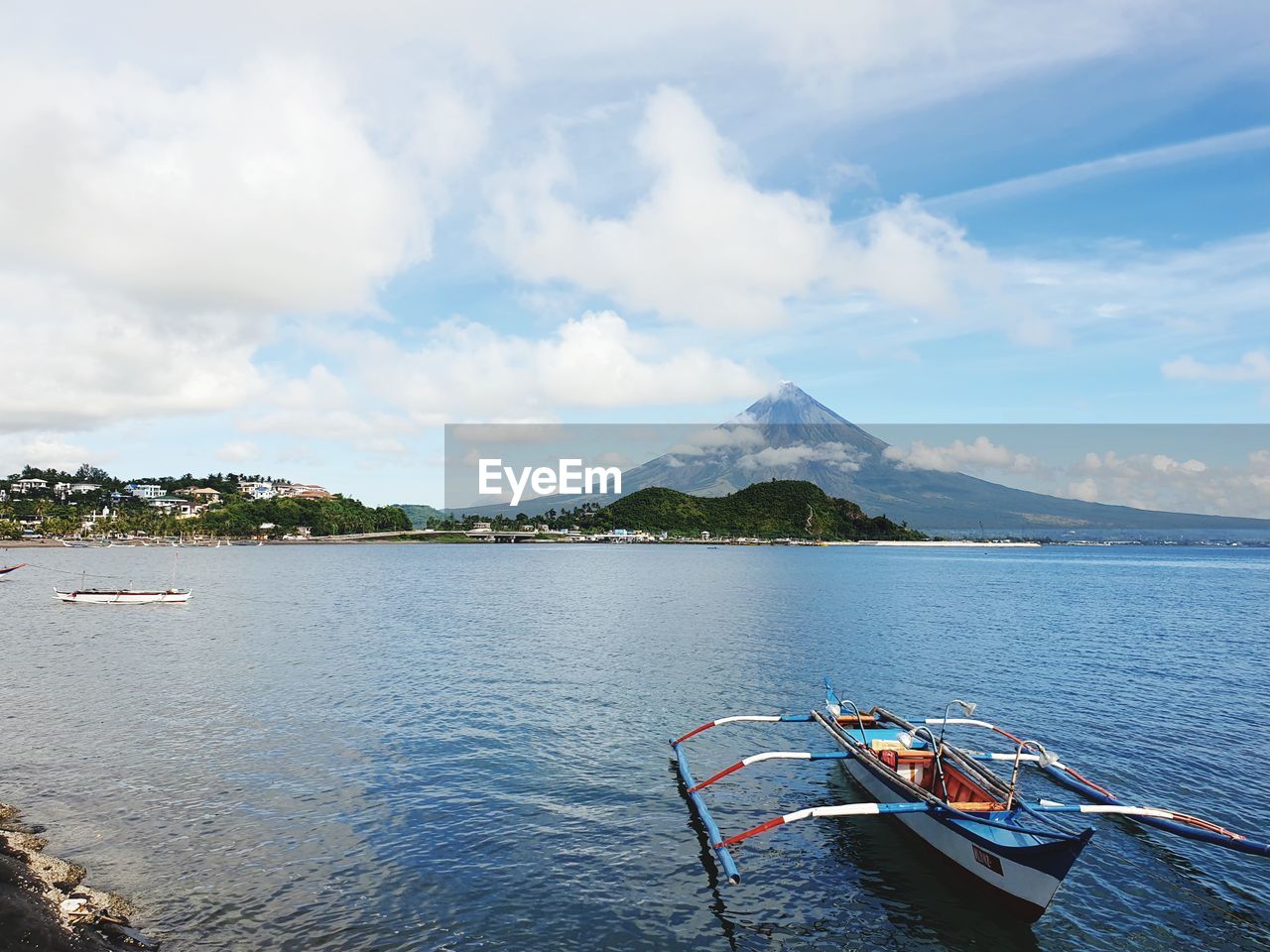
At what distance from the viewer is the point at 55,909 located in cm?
1473

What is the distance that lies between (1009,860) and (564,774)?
43.8 feet

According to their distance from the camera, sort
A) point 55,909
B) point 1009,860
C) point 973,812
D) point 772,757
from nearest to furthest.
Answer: point 55,909, point 1009,860, point 973,812, point 772,757

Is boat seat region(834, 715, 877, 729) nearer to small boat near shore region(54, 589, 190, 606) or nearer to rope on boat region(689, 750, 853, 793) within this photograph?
rope on boat region(689, 750, 853, 793)

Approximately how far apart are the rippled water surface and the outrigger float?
29.9 inches

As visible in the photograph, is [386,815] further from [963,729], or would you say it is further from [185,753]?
[963,729]

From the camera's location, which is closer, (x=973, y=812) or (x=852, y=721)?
(x=973, y=812)

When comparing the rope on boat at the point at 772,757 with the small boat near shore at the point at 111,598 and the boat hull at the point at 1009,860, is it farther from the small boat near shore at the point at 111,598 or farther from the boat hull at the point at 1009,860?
the small boat near shore at the point at 111,598

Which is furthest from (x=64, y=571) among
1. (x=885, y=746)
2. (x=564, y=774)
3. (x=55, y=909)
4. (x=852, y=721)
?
(x=885, y=746)

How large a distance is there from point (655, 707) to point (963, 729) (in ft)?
41.4

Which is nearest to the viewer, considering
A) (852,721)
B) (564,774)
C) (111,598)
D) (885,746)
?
(885,746)

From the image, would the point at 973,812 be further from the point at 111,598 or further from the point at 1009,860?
the point at 111,598

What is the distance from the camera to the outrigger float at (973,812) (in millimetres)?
15188

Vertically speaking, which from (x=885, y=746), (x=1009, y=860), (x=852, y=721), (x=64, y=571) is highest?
(x=885, y=746)

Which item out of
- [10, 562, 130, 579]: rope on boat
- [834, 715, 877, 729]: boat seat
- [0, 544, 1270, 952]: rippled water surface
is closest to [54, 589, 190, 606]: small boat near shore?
[0, 544, 1270, 952]: rippled water surface
